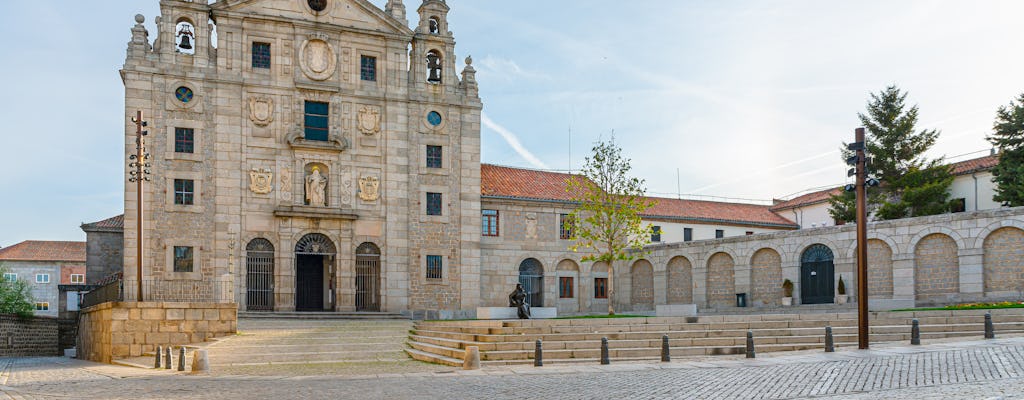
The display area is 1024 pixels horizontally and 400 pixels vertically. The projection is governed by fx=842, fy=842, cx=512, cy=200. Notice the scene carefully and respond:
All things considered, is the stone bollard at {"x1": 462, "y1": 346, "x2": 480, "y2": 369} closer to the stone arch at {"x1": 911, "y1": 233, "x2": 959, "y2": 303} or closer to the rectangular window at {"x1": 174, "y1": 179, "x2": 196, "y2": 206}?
the stone arch at {"x1": 911, "y1": 233, "x2": 959, "y2": 303}

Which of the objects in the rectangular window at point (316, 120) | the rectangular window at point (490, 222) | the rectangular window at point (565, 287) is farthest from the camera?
the rectangular window at point (565, 287)

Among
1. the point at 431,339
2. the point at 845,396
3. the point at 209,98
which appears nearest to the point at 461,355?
the point at 431,339

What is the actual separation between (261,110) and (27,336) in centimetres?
2471

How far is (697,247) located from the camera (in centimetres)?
4412

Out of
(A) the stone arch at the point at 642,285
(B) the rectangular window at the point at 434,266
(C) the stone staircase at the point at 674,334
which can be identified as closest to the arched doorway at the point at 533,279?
(A) the stone arch at the point at 642,285

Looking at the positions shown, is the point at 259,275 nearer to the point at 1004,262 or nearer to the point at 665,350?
the point at 665,350

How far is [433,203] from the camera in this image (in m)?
42.5

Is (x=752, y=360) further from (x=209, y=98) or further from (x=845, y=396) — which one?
(x=209, y=98)

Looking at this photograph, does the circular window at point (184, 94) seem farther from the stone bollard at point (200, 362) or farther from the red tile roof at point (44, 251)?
the red tile roof at point (44, 251)

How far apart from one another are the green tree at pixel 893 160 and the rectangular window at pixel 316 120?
3082 cm

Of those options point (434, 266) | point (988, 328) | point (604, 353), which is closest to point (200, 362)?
point (604, 353)

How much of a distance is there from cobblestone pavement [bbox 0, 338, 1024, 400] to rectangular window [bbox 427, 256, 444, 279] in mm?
21937

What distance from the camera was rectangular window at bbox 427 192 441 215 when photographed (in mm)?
42406

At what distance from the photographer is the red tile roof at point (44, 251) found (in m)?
77.9
